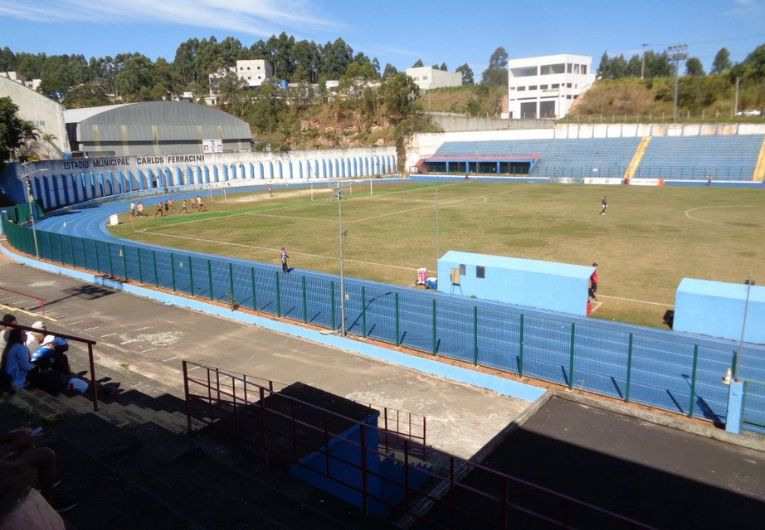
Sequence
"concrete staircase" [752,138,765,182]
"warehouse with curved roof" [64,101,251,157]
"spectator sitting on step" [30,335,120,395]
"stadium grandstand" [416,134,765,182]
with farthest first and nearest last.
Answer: "warehouse with curved roof" [64,101,251,157] → "stadium grandstand" [416,134,765,182] → "concrete staircase" [752,138,765,182] → "spectator sitting on step" [30,335,120,395]

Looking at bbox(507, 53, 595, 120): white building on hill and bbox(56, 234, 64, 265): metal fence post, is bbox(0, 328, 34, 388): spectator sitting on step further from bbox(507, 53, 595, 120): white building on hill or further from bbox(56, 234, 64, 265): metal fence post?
bbox(507, 53, 595, 120): white building on hill

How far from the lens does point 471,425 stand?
14227 mm

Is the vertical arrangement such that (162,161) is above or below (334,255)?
above

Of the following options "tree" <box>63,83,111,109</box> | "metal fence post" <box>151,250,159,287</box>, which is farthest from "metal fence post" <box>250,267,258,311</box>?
"tree" <box>63,83,111,109</box>

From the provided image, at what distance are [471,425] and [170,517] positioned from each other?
8791 millimetres

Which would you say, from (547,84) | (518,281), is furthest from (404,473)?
(547,84)

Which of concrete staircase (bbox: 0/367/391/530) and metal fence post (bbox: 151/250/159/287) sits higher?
concrete staircase (bbox: 0/367/391/530)

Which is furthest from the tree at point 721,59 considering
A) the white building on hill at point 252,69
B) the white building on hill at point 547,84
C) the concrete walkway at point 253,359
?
the concrete walkway at point 253,359

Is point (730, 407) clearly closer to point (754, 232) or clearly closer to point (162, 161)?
point (754, 232)

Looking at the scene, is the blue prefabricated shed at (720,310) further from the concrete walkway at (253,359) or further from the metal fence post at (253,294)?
the metal fence post at (253,294)

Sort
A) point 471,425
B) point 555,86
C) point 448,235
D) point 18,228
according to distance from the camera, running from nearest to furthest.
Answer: point 471,425 < point 18,228 < point 448,235 < point 555,86

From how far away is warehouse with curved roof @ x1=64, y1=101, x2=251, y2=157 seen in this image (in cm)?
7731

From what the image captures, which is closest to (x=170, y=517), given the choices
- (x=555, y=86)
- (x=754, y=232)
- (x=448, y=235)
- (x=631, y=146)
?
(x=448, y=235)

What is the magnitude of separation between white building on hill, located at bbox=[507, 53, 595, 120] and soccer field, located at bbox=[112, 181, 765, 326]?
79230 mm
